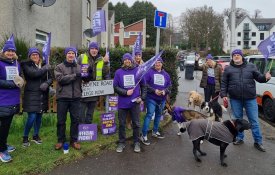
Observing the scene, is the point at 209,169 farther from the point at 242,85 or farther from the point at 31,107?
the point at 31,107

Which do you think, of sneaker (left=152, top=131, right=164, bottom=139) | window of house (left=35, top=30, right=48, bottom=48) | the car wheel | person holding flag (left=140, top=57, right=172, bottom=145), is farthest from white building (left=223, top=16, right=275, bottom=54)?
person holding flag (left=140, top=57, right=172, bottom=145)

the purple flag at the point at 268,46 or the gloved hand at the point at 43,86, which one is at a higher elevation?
the purple flag at the point at 268,46

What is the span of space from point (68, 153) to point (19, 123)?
183cm

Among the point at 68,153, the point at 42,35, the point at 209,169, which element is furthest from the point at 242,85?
the point at 42,35

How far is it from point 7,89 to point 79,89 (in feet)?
4.29


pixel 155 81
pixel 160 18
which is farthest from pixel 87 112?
pixel 160 18

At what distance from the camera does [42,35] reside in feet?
44.0

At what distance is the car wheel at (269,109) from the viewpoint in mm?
9218

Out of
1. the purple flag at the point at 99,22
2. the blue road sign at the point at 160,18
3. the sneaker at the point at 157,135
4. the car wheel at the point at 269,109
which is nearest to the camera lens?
the purple flag at the point at 99,22

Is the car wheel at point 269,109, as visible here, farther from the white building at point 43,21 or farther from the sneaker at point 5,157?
the sneaker at point 5,157

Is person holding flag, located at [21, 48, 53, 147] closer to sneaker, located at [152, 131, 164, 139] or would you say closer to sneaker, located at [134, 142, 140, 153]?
sneaker, located at [134, 142, 140, 153]

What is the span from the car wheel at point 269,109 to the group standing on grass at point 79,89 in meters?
2.97

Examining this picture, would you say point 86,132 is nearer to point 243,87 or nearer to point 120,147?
point 120,147

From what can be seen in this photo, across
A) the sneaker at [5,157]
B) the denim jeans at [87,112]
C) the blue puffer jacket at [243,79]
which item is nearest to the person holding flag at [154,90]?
the denim jeans at [87,112]
